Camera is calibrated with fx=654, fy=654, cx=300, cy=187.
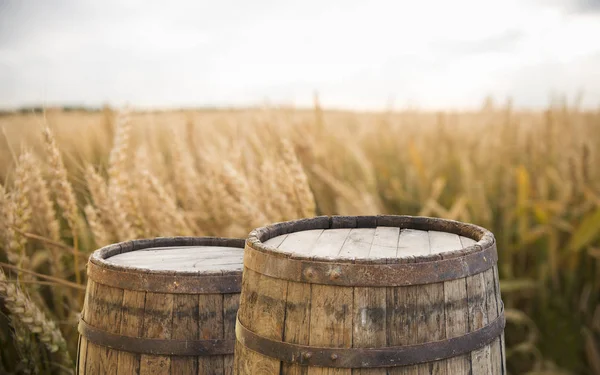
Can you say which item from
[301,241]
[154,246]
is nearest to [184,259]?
[154,246]

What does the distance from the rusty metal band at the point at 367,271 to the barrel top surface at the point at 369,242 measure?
0.11 metres

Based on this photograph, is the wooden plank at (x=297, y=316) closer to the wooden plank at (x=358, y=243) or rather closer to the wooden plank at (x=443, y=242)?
the wooden plank at (x=358, y=243)

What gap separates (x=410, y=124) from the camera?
5.82 metres

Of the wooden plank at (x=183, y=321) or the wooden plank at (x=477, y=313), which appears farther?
the wooden plank at (x=183, y=321)

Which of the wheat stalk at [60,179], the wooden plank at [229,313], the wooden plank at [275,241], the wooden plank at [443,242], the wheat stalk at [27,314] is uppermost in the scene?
the wheat stalk at [60,179]

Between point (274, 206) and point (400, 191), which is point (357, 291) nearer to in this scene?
point (274, 206)

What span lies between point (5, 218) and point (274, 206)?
119 cm

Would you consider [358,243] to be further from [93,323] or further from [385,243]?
[93,323]

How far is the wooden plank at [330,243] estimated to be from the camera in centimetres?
197

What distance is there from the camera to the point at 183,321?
2.15 m

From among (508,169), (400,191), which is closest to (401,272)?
(400,191)

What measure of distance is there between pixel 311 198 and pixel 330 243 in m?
0.93

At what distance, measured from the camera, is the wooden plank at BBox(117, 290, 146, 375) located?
214 centimetres

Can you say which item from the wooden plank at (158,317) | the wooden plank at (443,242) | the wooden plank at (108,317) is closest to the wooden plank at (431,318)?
the wooden plank at (443,242)
